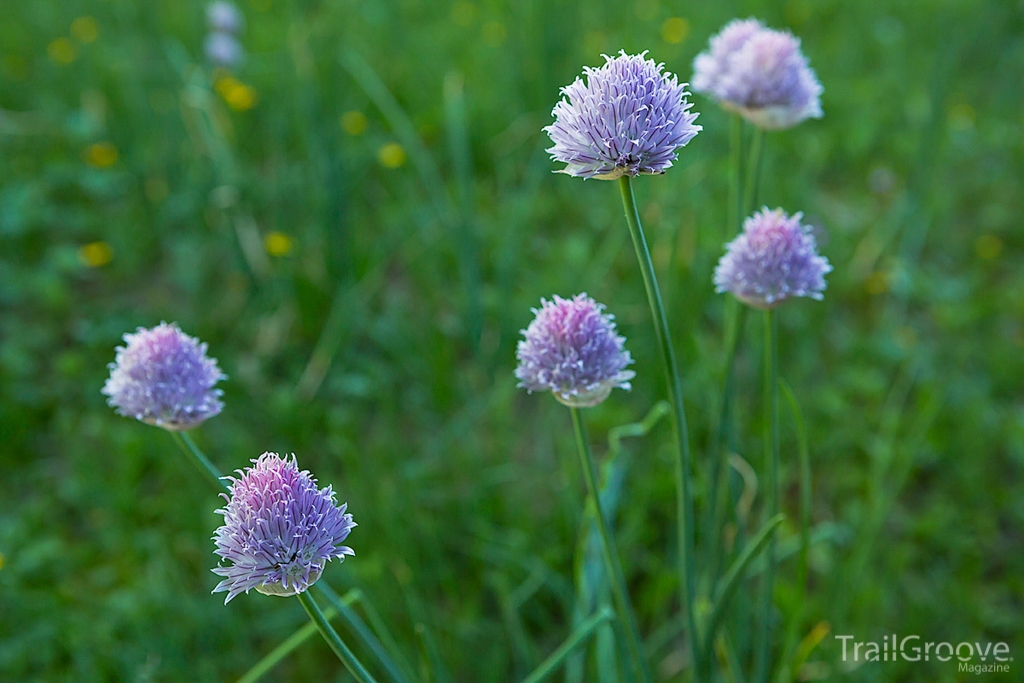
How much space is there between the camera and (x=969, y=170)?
2.94 metres

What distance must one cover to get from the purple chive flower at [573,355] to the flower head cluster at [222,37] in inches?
95.4

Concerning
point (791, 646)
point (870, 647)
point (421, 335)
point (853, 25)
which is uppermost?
point (853, 25)

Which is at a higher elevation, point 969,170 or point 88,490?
point 969,170

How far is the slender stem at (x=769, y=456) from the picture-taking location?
113cm

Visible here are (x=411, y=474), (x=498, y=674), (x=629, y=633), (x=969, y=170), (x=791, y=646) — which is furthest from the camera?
(x=969, y=170)

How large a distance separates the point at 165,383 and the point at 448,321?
1310 millimetres

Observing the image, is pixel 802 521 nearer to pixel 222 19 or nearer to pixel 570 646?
pixel 570 646

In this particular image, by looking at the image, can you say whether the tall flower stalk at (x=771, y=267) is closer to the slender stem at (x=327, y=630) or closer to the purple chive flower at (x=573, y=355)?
the purple chive flower at (x=573, y=355)

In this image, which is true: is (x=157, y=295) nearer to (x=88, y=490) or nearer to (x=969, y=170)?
(x=88, y=490)

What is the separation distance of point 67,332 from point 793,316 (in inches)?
80.4

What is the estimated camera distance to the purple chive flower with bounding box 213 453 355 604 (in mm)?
780

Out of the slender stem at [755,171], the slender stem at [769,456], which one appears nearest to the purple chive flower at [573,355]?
the slender stem at [769,456]

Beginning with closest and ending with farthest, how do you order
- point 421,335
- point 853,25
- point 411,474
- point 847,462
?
point 411,474 → point 847,462 → point 421,335 → point 853,25

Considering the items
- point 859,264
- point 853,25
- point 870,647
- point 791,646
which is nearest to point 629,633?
point 791,646
